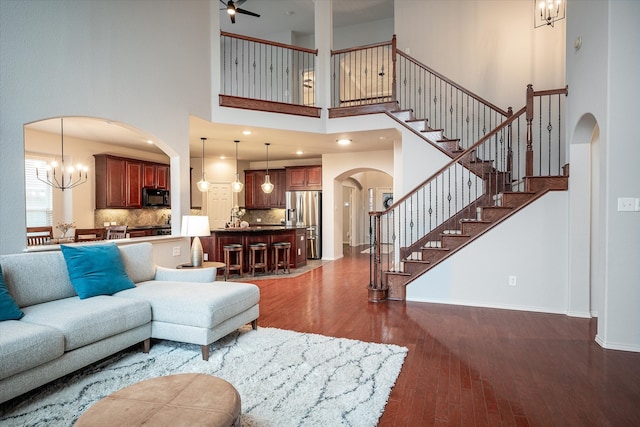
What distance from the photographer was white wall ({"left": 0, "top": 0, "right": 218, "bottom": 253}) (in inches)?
124

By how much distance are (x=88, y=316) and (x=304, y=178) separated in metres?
7.05

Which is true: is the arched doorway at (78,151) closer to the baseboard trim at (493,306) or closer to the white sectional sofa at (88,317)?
the white sectional sofa at (88,317)

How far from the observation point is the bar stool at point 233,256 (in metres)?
6.36

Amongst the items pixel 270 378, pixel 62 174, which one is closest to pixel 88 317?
pixel 270 378

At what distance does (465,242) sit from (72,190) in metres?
7.24

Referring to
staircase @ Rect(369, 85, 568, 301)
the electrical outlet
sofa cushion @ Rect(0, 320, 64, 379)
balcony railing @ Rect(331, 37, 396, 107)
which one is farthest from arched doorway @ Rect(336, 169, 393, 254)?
sofa cushion @ Rect(0, 320, 64, 379)

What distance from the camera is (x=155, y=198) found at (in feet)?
27.6

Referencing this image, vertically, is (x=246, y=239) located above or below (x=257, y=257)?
above

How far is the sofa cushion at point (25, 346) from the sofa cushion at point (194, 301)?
793mm

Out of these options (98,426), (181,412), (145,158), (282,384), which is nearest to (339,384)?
(282,384)

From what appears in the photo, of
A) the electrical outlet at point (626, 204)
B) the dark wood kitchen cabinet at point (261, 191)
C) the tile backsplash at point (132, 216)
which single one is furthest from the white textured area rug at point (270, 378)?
the dark wood kitchen cabinet at point (261, 191)

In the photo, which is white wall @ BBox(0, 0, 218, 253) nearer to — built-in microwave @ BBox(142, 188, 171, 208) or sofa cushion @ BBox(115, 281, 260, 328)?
sofa cushion @ BBox(115, 281, 260, 328)

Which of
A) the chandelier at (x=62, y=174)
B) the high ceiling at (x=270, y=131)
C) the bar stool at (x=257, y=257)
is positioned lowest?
the bar stool at (x=257, y=257)

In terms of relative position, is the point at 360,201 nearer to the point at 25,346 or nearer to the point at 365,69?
the point at 365,69
